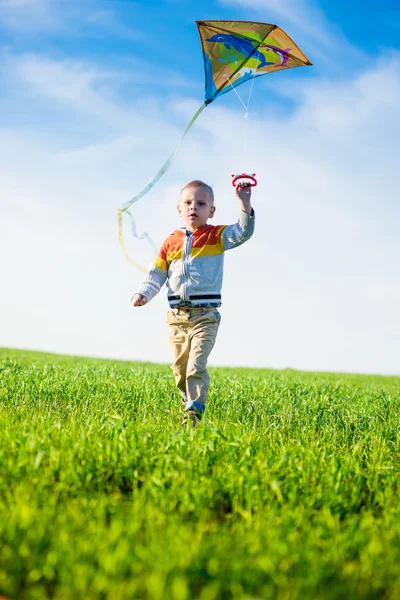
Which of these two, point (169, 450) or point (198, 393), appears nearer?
point (169, 450)

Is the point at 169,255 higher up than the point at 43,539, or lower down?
higher up

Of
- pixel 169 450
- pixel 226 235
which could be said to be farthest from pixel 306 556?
pixel 226 235

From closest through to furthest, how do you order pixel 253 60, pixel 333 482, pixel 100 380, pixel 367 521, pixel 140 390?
1. pixel 367 521
2. pixel 333 482
3. pixel 253 60
4. pixel 140 390
5. pixel 100 380

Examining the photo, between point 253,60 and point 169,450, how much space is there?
475cm

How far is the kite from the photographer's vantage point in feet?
21.3

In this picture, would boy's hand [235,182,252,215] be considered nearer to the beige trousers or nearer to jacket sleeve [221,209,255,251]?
jacket sleeve [221,209,255,251]

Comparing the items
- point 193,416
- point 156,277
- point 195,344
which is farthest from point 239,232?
point 193,416

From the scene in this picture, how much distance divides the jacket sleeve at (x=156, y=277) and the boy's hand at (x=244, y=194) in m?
1.15

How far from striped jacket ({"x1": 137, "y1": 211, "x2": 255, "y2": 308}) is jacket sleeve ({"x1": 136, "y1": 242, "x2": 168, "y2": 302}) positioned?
0.04 ft

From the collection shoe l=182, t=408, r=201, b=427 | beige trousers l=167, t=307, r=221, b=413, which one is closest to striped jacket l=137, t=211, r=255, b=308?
beige trousers l=167, t=307, r=221, b=413

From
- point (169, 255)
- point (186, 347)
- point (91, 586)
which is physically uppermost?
point (169, 255)

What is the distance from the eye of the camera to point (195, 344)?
613 centimetres

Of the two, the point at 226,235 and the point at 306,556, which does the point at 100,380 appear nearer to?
the point at 226,235

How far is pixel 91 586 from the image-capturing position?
2.29 meters
